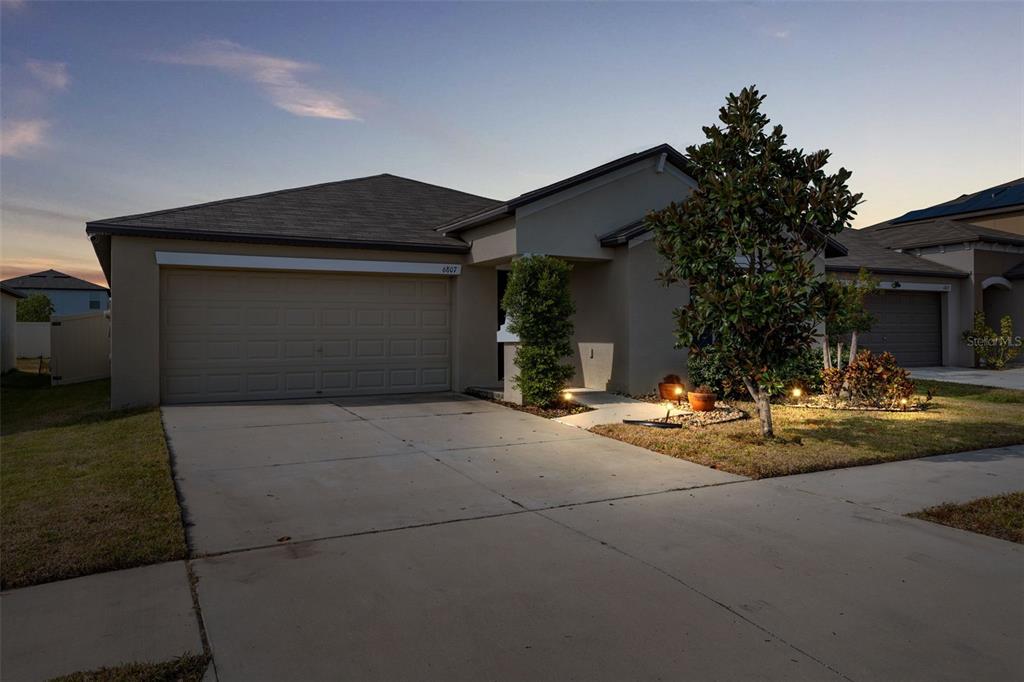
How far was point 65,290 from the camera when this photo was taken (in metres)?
53.8

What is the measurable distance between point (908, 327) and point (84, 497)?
21.8 metres

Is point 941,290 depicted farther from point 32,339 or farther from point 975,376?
point 32,339

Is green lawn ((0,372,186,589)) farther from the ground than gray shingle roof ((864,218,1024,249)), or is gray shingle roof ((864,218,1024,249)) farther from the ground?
gray shingle roof ((864,218,1024,249))

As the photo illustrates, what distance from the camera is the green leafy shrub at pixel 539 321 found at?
1134 cm

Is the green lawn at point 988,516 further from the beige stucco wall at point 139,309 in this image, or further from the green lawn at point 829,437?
the beige stucco wall at point 139,309

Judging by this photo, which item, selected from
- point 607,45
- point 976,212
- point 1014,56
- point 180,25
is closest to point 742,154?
point 607,45

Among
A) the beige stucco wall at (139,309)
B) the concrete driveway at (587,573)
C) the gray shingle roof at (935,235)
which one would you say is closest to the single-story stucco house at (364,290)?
the beige stucco wall at (139,309)

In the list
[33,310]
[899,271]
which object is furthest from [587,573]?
[33,310]

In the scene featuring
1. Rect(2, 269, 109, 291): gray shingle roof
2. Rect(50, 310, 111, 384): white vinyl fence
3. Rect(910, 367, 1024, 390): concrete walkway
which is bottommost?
Rect(910, 367, 1024, 390): concrete walkway

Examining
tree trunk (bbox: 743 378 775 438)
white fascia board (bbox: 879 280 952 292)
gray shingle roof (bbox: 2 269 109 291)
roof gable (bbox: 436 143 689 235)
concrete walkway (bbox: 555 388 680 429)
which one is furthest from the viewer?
gray shingle roof (bbox: 2 269 109 291)

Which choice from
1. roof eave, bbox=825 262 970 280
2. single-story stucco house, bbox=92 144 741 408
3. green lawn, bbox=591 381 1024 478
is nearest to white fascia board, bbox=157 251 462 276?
single-story stucco house, bbox=92 144 741 408

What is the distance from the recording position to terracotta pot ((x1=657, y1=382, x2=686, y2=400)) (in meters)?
12.3

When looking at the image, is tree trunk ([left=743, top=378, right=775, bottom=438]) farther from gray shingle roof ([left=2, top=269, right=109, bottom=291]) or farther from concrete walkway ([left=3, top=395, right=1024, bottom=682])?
gray shingle roof ([left=2, top=269, right=109, bottom=291])

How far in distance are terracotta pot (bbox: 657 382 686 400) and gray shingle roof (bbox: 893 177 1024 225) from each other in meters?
20.4
